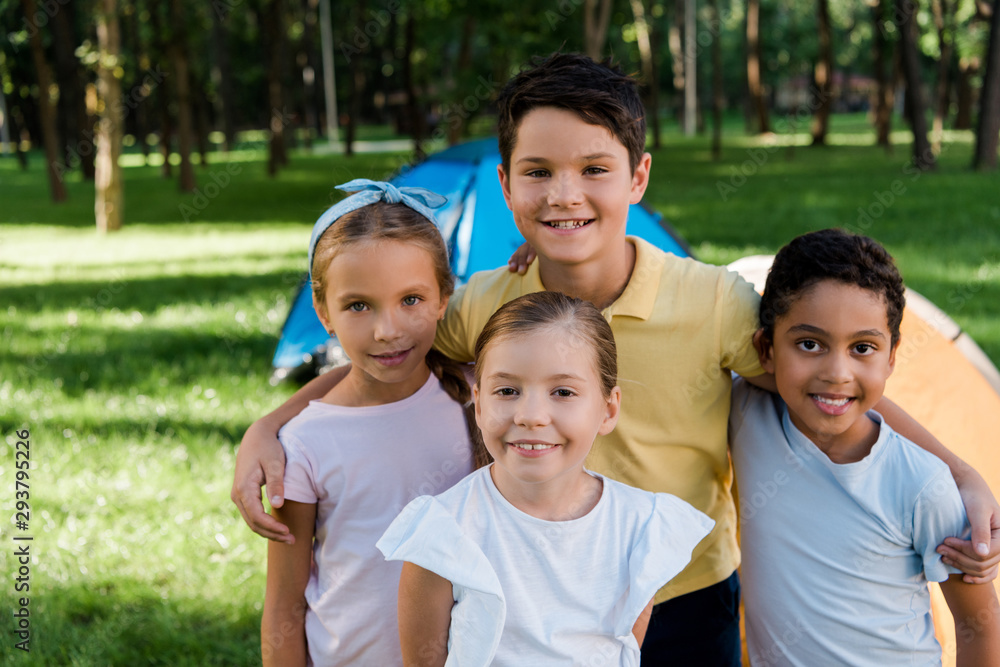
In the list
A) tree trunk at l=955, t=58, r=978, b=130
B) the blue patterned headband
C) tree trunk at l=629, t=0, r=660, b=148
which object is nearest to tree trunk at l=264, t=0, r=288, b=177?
tree trunk at l=629, t=0, r=660, b=148

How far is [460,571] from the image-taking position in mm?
1496

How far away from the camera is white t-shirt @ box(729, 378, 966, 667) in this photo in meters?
1.79

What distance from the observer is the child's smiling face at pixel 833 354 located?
179 cm

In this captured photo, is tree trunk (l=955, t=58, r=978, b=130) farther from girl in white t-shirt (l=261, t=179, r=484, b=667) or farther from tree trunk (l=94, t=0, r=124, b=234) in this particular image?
girl in white t-shirt (l=261, t=179, r=484, b=667)

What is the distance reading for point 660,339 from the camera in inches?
74.6

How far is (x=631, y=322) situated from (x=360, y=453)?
670 mm

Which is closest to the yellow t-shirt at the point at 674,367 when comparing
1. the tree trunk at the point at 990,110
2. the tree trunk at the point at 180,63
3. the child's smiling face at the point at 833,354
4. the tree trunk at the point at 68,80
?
the child's smiling face at the point at 833,354

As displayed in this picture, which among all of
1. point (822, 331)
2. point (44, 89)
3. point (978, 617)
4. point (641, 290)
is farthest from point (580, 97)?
point (44, 89)

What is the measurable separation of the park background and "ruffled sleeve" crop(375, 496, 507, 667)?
128 cm

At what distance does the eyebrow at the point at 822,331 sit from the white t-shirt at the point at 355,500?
822 mm

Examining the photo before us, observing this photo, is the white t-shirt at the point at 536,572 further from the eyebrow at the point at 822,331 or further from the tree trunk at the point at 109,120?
the tree trunk at the point at 109,120

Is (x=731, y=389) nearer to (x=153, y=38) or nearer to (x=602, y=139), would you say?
(x=602, y=139)

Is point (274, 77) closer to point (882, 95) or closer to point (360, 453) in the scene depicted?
point (882, 95)

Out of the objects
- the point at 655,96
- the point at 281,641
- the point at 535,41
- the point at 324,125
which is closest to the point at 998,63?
the point at 535,41
